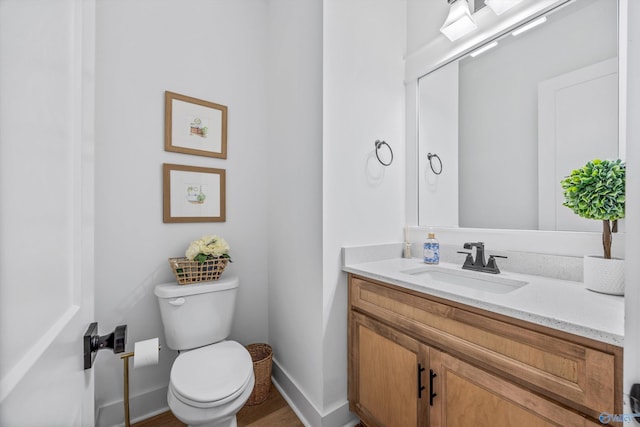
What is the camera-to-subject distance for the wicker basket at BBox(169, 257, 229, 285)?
4.90ft

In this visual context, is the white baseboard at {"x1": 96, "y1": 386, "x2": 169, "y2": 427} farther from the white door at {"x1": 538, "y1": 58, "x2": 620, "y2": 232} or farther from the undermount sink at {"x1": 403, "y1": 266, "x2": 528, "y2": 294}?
the white door at {"x1": 538, "y1": 58, "x2": 620, "y2": 232}

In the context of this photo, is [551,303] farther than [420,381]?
No

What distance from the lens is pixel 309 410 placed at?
4.75 ft

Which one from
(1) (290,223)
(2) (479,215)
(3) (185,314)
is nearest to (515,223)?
(2) (479,215)

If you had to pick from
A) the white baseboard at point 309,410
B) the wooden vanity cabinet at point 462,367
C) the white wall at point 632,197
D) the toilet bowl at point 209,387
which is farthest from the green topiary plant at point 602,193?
the toilet bowl at point 209,387

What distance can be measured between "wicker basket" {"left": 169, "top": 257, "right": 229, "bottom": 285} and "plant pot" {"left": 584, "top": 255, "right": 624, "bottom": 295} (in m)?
1.70

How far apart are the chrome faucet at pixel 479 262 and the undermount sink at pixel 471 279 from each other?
4cm

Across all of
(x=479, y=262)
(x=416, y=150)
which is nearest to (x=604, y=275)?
(x=479, y=262)

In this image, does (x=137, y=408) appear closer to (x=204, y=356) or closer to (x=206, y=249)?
(x=204, y=356)

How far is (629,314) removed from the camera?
1.37 ft

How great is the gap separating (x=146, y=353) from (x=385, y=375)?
978mm

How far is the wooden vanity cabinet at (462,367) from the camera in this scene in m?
0.67

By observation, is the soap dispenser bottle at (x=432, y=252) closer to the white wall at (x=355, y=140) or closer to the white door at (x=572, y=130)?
the white wall at (x=355, y=140)

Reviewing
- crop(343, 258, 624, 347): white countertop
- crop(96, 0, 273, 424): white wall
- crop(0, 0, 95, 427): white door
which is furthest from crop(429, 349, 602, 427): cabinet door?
crop(96, 0, 273, 424): white wall
